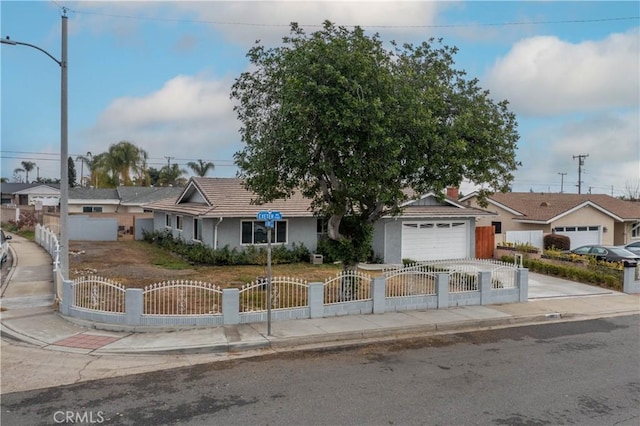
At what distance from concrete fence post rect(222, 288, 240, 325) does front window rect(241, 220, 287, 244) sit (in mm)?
11278

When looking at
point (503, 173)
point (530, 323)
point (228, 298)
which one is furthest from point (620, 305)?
point (228, 298)

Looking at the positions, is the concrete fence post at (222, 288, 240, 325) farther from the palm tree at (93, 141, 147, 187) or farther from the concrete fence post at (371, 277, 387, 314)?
the palm tree at (93, 141, 147, 187)

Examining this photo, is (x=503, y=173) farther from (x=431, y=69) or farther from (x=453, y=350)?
(x=453, y=350)

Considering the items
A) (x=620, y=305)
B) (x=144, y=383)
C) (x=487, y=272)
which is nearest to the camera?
(x=144, y=383)

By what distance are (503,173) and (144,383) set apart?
1002 cm

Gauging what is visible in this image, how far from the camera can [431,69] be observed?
12.3 m

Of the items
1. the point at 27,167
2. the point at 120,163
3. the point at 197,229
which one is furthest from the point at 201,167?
the point at 27,167

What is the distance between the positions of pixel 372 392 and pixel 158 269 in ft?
44.1

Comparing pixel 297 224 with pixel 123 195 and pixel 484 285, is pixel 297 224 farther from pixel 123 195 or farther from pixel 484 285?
pixel 123 195

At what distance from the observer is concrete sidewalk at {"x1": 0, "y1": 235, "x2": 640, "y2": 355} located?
9.25 m

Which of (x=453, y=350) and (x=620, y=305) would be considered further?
(x=620, y=305)

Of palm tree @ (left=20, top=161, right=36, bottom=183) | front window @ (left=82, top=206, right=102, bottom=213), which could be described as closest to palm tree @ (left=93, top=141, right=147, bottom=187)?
front window @ (left=82, top=206, right=102, bottom=213)

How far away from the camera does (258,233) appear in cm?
2219

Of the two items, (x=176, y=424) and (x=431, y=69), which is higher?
(x=431, y=69)
